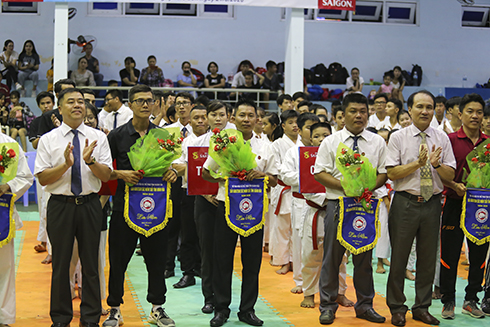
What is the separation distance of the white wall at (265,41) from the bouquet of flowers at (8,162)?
11.2m

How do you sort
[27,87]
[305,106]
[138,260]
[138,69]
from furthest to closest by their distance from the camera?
[138,69], [27,87], [305,106], [138,260]

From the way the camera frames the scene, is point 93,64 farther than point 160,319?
Yes

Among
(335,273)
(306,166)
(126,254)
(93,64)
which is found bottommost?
(335,273)

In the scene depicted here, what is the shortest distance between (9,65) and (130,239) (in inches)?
450

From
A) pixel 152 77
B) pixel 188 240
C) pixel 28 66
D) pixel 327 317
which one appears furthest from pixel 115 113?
pixel 28 66

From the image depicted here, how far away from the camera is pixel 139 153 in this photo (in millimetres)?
4594

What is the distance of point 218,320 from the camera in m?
4.80

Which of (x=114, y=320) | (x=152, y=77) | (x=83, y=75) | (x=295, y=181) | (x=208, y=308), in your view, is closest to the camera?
(x=114, y=320)

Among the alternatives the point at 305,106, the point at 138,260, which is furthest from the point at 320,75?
the point at 138,260

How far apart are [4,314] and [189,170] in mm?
1960

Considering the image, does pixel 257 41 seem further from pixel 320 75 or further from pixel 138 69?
pixel 138 69

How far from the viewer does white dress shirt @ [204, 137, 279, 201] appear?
16.3 feet

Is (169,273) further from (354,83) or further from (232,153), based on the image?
(354,83)

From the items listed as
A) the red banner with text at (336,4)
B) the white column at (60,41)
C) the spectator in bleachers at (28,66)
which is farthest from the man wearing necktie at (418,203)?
the spectator in bleachers at (28,66)
